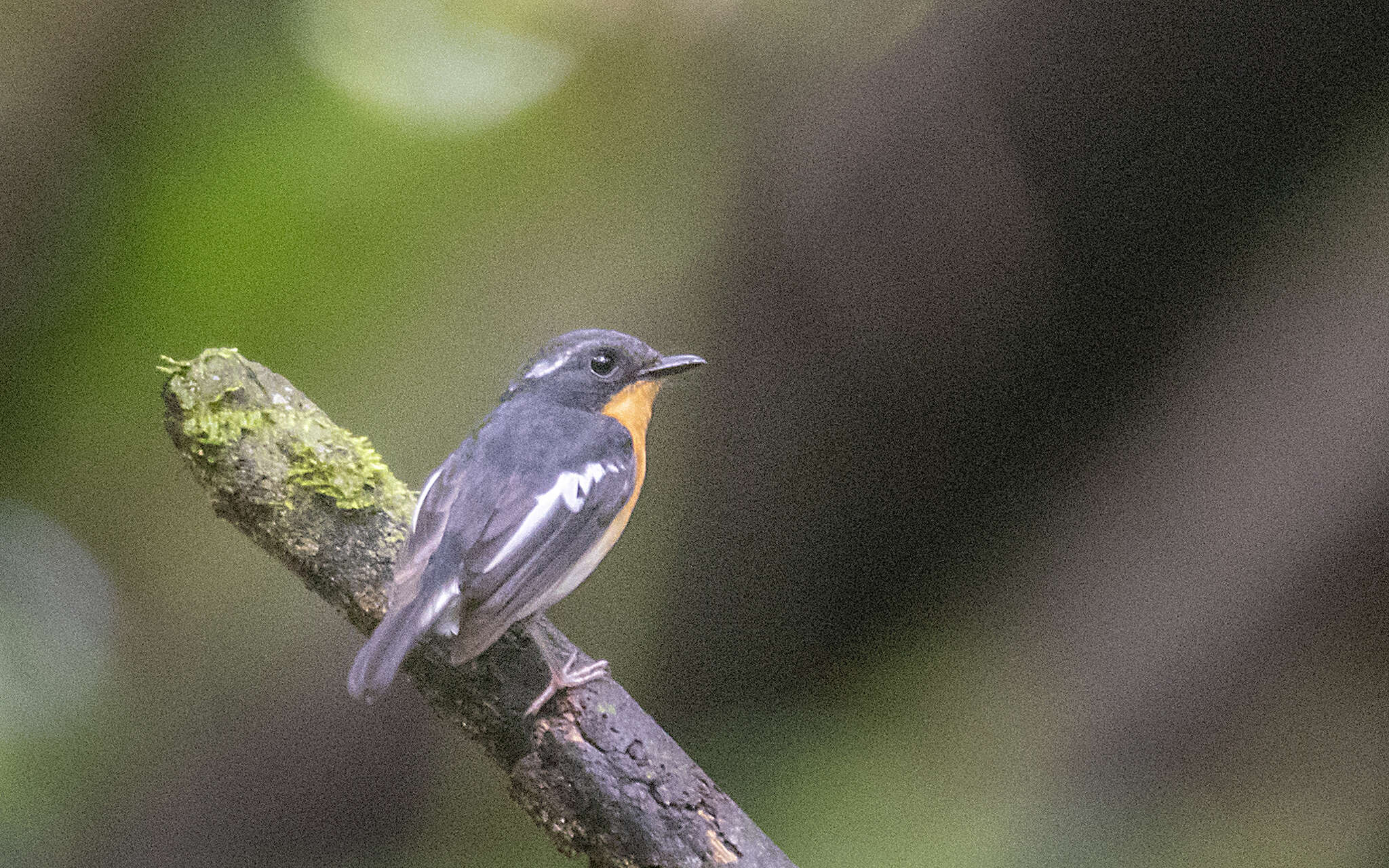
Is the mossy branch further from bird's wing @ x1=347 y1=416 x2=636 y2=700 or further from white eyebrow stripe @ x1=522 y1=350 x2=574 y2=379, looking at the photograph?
white eyebrow stripe @ x1=522 y1=350 x2=574 y2=379

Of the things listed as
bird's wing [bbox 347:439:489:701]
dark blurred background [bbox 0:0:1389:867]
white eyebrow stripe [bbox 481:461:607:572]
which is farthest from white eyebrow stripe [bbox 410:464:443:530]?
dark blurred background [bbox 0:0:1389:867]

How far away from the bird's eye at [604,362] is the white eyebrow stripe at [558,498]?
18cm

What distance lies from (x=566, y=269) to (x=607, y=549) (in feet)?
2.05

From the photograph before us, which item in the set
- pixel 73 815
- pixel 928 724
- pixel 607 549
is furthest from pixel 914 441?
pixel 73 815

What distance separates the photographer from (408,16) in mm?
1771

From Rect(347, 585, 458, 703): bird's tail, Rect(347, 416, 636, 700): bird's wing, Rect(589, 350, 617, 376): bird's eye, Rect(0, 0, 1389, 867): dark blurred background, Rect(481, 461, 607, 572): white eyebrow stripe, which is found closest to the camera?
Rect(347, 585, 458, 703): bird's tail

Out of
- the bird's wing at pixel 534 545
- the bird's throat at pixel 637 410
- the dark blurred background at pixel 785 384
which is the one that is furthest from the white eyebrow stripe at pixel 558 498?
the dark blurred background at pixel 785 384

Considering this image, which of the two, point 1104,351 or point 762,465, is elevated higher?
point 1104,351

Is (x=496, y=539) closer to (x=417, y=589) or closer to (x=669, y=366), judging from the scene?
(x=417, y=589)

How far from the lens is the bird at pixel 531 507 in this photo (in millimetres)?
1303

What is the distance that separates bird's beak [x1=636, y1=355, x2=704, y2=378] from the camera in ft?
5.30

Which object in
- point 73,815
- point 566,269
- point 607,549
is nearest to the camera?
point 607,549

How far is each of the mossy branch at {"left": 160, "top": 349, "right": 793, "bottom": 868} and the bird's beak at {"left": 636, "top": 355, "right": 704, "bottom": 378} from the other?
1.45 feet

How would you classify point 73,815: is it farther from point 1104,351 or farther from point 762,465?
point 1104,351
